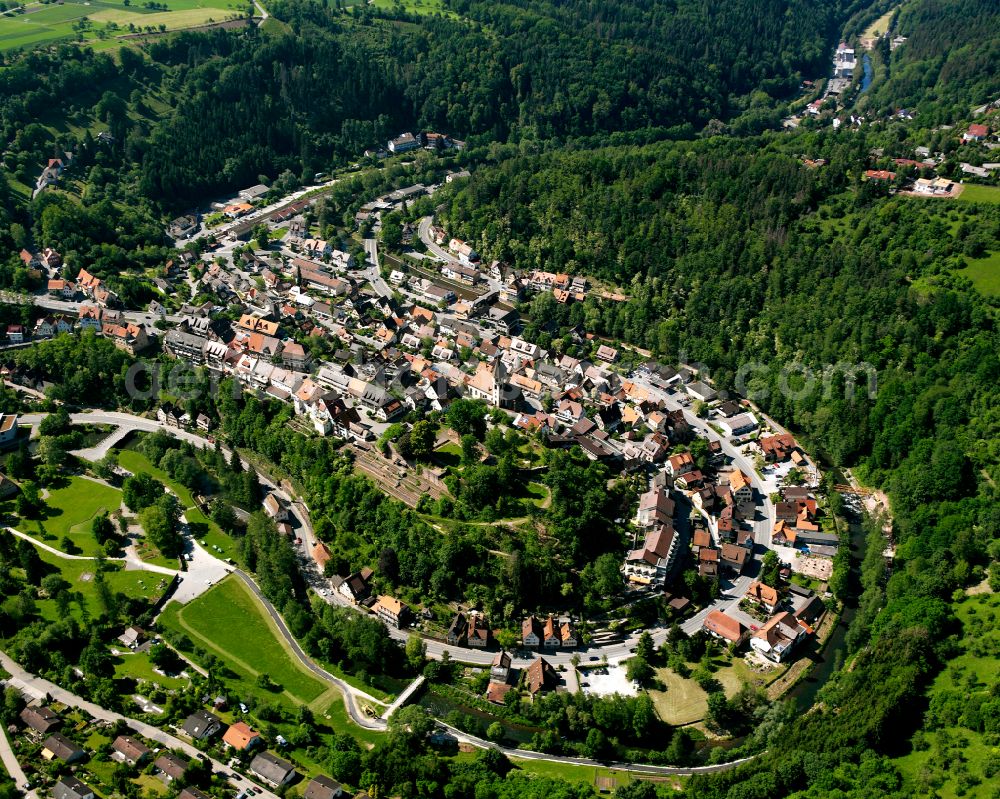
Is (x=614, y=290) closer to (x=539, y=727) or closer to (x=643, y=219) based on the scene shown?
(x=643, y=219)

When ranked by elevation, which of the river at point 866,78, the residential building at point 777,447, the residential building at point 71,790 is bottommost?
the residential building at point 71,790

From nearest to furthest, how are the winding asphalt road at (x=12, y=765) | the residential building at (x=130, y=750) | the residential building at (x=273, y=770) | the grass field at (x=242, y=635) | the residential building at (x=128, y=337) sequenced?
the winding asphalt road at (x=12, y=765), the residential building at (x=273, y=770), the residential building at (x=130, y=750), the grass field at (x=242, y=635), the residential building at (x=128, y=337)

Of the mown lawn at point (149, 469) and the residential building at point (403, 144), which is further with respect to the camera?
the residential building at point (403, 144)

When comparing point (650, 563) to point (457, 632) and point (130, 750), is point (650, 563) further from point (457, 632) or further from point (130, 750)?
point (130, 750)

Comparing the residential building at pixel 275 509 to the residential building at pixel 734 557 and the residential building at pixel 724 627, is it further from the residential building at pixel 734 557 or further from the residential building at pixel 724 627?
the residential building at pixel 734 557

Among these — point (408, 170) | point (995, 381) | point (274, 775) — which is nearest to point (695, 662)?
point (274, 775)

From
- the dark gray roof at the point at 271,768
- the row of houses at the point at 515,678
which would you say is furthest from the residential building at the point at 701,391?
the dark gray roof at the point at 271,768

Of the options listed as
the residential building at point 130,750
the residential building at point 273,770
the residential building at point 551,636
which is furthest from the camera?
the residential building at point 551,636

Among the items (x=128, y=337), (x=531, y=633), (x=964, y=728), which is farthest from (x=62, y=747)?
(x=964, y=728)
